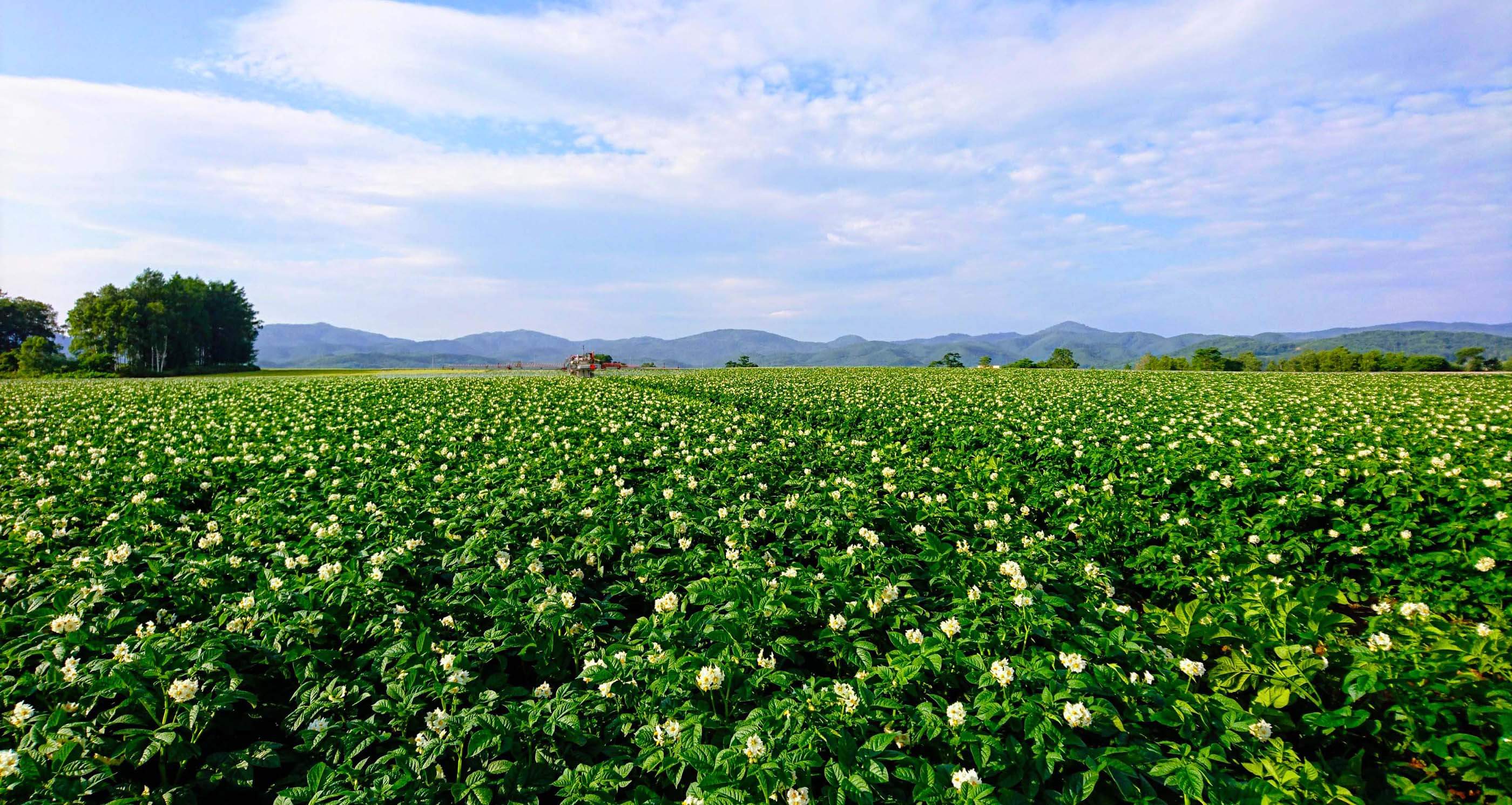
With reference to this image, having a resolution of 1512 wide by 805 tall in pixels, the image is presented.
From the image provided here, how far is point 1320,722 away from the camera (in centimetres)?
313

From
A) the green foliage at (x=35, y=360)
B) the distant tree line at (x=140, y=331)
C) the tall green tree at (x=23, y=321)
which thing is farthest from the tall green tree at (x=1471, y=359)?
the tall green tree at (x=23, y=321)

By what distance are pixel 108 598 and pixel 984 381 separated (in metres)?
34.6

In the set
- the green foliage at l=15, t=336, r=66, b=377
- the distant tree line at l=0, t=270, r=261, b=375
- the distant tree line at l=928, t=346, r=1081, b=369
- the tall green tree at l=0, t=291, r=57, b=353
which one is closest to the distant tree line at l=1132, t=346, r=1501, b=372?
the distant tree line at l=928, t=346, r=1081, b=369

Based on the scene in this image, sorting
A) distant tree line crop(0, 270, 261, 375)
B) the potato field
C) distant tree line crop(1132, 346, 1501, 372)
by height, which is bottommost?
the potato field

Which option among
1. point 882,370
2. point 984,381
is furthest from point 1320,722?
point 882,370

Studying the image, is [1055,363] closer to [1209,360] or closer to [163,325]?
[1209,360]

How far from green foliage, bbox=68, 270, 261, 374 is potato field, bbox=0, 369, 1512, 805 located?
284 ft

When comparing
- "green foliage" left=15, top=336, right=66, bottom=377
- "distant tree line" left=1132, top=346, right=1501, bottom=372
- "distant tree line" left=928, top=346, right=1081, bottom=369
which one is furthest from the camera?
"distant tree line" left=928, top=346, right=1081, bottom=369

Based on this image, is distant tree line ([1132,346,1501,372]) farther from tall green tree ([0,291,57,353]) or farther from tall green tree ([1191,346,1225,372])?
tall green tree ([0,291,57,353])

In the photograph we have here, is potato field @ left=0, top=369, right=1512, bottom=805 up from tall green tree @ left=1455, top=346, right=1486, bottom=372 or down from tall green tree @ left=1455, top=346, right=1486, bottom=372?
down

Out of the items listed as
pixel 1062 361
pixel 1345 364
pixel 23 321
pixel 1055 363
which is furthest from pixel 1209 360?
pixel 23 321

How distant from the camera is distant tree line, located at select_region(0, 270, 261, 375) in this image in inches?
2645

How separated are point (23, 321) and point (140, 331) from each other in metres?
35.5

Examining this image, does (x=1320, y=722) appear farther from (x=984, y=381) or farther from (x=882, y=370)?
(x=882, y=370)
